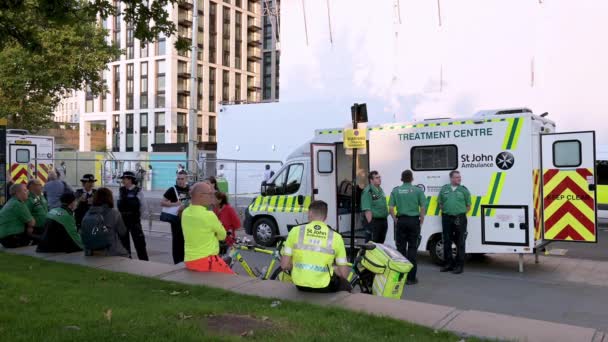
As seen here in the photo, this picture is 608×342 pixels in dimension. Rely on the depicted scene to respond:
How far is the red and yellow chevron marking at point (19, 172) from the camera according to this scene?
1811cm

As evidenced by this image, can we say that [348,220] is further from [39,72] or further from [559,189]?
[39,72]

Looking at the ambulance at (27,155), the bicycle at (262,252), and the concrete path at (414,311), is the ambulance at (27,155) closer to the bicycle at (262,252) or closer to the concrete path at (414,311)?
the concrete path at (414,311)

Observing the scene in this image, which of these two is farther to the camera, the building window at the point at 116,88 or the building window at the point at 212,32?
the building window at the point at 116,88

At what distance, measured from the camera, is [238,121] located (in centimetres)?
2845

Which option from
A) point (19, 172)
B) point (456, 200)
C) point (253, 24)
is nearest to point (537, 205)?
point (456, 200)

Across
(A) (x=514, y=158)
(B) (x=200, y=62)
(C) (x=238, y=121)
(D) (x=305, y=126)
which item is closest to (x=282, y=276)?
(A) (x=514, y=158)

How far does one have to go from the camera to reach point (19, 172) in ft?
60.8

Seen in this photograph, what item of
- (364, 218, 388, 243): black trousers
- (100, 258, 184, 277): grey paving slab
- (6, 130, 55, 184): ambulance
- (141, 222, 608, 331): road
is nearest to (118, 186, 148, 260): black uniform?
(100, 258, 184, 277): grey paving slab

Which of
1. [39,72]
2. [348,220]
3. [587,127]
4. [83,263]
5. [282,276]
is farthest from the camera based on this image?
[39,72]

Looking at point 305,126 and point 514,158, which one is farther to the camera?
point 305,126

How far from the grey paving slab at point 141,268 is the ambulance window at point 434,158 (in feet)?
17.0

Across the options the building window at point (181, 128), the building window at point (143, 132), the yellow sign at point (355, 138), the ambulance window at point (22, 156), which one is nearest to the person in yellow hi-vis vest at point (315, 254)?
the yellow sign at point (355, 138)

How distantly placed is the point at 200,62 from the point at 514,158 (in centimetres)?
6133

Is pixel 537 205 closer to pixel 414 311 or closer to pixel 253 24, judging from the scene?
pixel 414 311
